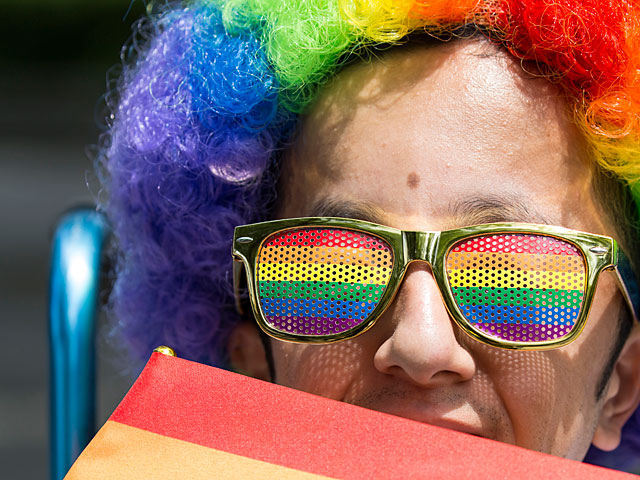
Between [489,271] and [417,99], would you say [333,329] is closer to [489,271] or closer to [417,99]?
[489,271]

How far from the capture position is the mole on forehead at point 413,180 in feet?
4.88

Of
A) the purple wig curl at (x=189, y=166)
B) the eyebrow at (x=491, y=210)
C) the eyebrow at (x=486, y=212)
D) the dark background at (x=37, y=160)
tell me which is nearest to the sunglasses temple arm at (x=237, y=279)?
the purple wig curl at (x=189, y=166)

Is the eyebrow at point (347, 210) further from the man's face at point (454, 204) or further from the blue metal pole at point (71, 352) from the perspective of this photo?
the blue metal pole at point (71, 352)

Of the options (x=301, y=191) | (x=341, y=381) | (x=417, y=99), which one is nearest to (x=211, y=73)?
(x=301, y=191)

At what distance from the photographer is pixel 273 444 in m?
1.22

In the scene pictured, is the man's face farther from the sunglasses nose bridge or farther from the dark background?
the dark background

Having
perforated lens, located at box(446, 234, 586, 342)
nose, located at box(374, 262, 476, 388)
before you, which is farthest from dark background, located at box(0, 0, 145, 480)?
perforated lens, located at box(446, 234, 586, 342)

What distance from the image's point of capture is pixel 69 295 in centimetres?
164

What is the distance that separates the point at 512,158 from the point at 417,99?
217 millimetres

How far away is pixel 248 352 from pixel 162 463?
0.76 m

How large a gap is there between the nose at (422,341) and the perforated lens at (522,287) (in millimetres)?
45

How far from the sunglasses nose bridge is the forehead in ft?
0.15

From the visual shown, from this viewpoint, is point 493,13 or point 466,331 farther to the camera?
point 493,13

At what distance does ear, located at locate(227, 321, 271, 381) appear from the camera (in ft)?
6.24
